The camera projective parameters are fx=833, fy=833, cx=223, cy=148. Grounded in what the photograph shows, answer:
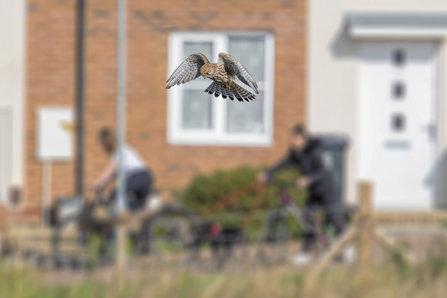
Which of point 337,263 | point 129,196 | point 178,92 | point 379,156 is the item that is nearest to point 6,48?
point 178,92

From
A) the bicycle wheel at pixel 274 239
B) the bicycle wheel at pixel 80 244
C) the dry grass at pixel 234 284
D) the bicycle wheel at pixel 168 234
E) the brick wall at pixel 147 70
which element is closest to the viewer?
the dry grass at pixel 234 284

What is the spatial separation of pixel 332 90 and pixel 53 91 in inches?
173

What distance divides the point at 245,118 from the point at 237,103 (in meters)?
0.31

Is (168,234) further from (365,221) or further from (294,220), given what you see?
(365,221)

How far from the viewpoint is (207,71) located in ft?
3.78

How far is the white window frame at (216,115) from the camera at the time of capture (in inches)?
499

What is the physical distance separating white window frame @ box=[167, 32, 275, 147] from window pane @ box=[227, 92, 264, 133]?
0.08 metres

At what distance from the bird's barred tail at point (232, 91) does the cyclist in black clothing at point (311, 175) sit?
27.5 ft

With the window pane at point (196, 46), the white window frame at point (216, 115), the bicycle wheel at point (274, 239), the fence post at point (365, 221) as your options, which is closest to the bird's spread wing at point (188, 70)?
the bicycle wheel at point (274, 239)

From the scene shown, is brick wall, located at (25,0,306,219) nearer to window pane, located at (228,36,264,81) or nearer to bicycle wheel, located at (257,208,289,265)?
window pane, located at (228,36,264,81)

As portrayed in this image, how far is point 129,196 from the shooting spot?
1034 cm

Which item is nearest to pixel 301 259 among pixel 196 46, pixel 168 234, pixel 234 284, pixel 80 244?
pixel 168 234

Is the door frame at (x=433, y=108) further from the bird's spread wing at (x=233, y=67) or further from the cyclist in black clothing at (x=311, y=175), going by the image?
the bird's spread wing at (x=233, y=67)

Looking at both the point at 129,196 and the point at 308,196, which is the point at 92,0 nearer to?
the point at 129,196
